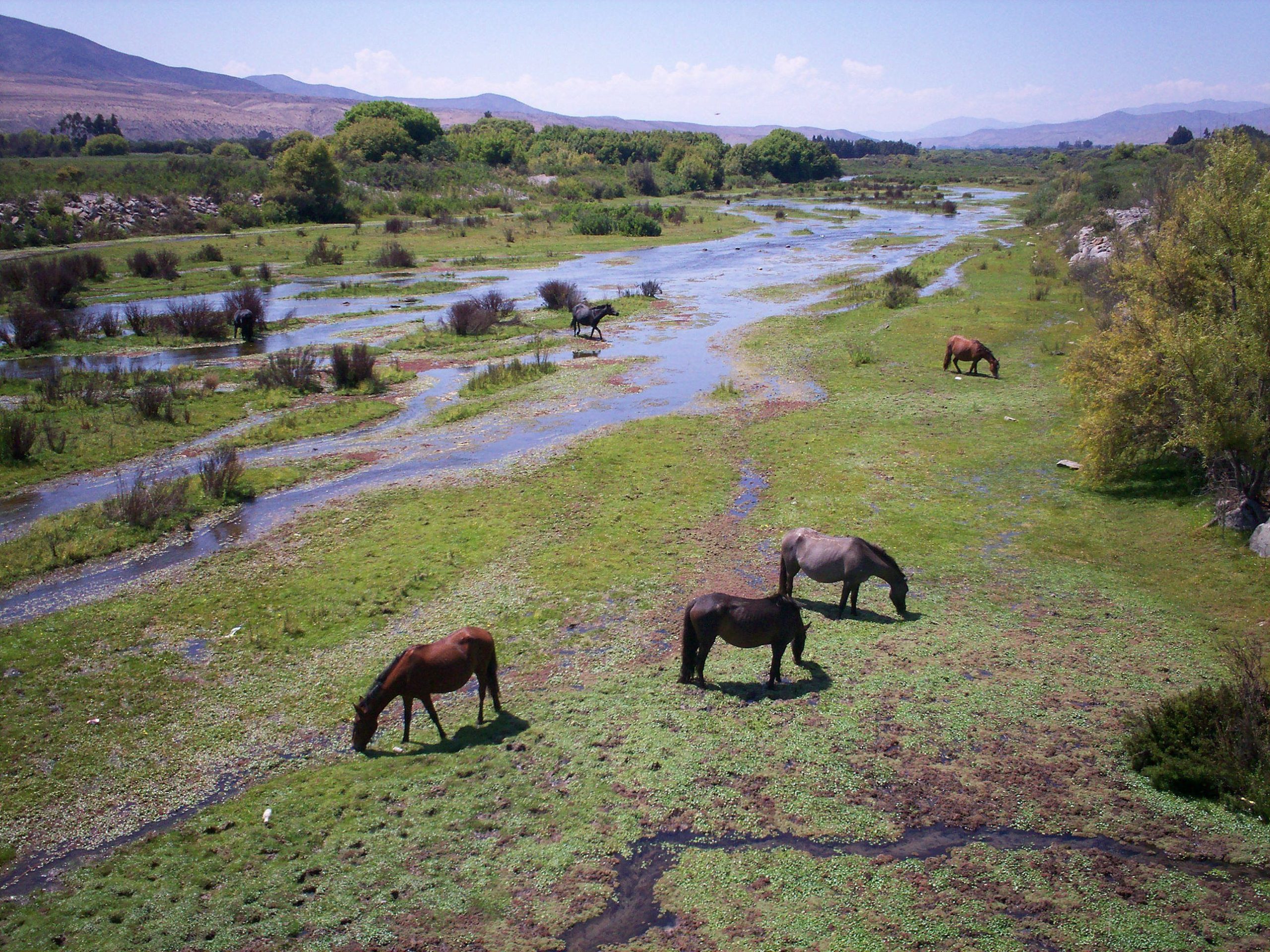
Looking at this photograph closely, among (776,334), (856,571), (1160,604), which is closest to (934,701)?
(856,571)

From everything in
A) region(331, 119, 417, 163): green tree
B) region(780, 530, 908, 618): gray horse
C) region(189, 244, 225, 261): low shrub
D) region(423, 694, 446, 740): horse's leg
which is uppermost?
region(331, 119, 417, 163): green tree

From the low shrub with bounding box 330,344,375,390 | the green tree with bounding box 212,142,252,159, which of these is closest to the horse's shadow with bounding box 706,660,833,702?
the low shrub with bounding box 330,344,375,390

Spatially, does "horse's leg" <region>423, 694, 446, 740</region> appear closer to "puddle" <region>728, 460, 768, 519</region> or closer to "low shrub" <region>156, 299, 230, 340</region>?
"puddle" <region>728, 460, 768, 519</region>

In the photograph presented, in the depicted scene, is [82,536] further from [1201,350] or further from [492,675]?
[1201,350]

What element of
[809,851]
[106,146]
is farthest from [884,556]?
[106,146]

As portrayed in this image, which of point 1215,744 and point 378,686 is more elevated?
point 1215,744

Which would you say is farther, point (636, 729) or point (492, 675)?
point (492, 675)
